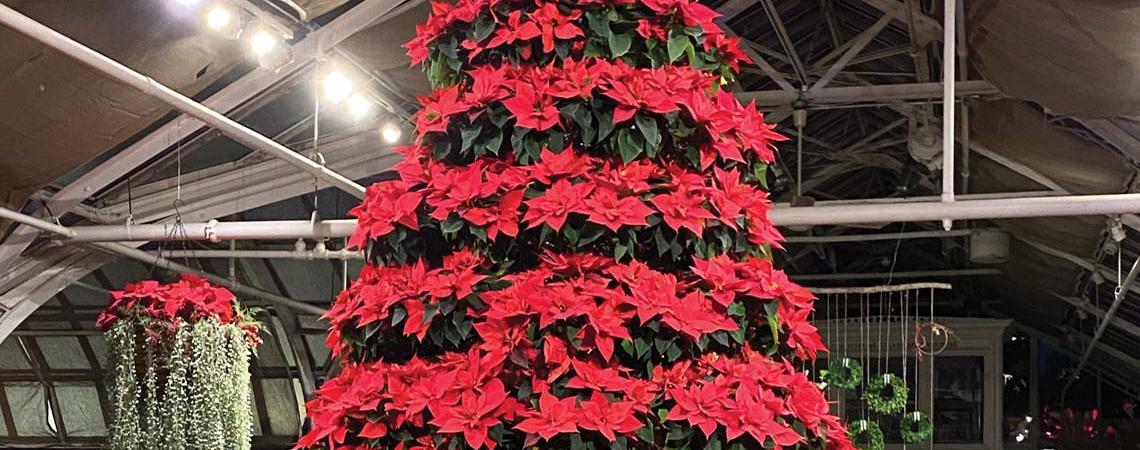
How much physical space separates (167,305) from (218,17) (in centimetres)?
142

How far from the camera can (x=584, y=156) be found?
2.48 meters

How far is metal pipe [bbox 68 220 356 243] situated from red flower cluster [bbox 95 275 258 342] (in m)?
1.20

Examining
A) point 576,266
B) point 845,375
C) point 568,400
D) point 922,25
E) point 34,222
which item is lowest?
point 568,400

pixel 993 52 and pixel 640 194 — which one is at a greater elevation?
pixel 993 52

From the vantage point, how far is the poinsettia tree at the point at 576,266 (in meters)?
2.34

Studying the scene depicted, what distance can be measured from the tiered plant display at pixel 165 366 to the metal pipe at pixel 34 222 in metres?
1.31

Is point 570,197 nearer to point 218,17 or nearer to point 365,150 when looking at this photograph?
point 218,17

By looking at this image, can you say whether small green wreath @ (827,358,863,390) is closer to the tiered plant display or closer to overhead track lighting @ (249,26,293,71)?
overhead track lighting @ (249,26,293,71)

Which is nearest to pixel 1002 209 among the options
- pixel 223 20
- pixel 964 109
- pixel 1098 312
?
pixel 964 109

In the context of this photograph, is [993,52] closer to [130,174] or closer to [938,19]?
[938,19]

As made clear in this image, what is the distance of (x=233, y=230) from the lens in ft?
25.6

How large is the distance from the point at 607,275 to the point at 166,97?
4052 mm

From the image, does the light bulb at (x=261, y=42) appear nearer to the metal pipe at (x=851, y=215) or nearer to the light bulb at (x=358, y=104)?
the light bulb at (x=358, y=104)

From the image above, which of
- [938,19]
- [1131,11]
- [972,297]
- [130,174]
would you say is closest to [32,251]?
[130,174]
